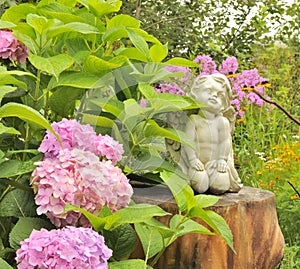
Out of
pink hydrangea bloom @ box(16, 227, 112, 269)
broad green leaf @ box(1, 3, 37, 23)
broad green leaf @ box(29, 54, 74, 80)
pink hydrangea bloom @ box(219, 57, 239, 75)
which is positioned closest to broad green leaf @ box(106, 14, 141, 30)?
broad green leaf @ box(1, 3, 37, 23)

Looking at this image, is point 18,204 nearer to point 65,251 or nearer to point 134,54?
point 65,251

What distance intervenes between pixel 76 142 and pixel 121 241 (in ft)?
0.94

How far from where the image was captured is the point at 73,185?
1502 millimetres

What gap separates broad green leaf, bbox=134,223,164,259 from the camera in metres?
1.72

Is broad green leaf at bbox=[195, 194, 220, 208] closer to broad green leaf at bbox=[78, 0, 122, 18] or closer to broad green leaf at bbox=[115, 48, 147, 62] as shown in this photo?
broad green leaf at bbox=[115, 48, 147, 62]

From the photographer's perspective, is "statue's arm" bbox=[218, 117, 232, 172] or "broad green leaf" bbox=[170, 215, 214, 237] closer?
"broad green leaf" bbox=[170, 215, 214, 237]

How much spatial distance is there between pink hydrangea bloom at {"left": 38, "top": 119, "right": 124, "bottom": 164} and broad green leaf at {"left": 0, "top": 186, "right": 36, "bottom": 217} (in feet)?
0.44

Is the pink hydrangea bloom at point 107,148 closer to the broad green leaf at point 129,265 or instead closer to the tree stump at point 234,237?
the broad green leaf at point 129,265

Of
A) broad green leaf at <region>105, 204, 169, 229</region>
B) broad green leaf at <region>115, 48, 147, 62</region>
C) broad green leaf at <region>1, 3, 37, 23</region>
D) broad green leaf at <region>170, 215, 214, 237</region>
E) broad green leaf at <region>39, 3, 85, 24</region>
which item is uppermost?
broad green leaf at <region>39, 3, 85, 24</region>

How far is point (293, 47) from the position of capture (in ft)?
25.8

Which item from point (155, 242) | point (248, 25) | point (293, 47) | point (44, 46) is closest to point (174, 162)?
point (155, 242)

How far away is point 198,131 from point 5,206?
90cm

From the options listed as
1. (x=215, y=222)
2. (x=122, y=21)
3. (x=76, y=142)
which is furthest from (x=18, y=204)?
(x=122, y=21)

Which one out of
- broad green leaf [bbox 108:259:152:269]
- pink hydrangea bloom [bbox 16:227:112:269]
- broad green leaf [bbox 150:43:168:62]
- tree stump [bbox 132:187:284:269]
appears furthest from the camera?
tree stump [bbox 132:187:284:269]
